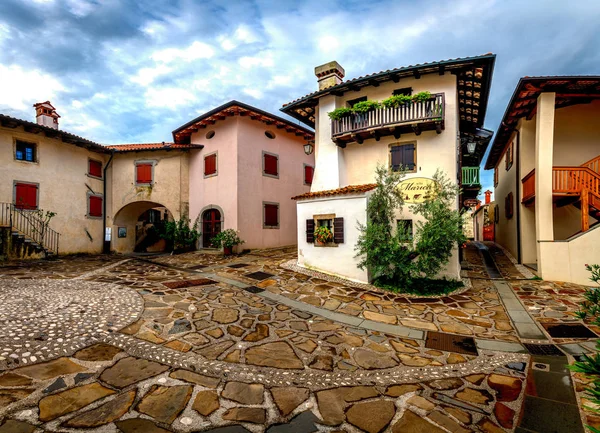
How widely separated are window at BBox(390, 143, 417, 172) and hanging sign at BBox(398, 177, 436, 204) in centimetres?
51

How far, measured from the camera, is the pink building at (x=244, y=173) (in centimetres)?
1622

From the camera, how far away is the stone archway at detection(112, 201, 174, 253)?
18.8m

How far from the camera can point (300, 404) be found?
3762 millimetres

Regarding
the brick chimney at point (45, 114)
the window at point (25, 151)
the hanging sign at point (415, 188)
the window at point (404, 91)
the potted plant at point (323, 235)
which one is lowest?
the potted plant at point (323, 235)

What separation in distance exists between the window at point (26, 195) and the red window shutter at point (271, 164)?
12.0 metres

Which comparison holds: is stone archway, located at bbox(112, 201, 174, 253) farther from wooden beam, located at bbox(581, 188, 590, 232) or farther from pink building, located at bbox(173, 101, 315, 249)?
wooden beam, located at bbox(581, 188, 590, 232)

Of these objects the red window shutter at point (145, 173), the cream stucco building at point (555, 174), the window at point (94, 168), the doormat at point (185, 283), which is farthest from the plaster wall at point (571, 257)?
the window at point (94, 168)

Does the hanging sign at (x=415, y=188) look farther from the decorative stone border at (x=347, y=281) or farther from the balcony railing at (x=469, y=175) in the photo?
the balcony railing at (x=469, y=175)

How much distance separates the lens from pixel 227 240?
15297 millimetres

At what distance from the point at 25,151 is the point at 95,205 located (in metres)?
4.24

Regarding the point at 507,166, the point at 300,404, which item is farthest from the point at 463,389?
the point at 507,166

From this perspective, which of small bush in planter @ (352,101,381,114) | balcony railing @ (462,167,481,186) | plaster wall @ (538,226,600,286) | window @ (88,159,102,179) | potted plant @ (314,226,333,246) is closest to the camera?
plaster wall @ (538,226,600,286)

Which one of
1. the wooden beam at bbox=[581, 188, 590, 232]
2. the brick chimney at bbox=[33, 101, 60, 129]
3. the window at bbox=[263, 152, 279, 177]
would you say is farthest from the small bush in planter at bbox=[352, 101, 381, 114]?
the brick chimney at bbox=[33, 101, 60, 129]

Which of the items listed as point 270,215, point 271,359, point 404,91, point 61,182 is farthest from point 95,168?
point 271,359
